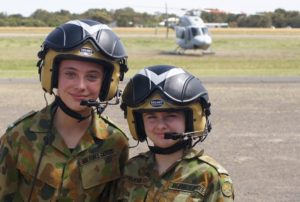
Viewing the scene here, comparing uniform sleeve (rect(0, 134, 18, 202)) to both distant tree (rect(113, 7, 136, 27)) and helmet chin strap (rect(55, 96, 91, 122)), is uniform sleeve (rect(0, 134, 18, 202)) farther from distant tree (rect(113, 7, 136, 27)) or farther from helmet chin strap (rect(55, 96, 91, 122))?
distant tree (rect(113, 7, 136, 27))

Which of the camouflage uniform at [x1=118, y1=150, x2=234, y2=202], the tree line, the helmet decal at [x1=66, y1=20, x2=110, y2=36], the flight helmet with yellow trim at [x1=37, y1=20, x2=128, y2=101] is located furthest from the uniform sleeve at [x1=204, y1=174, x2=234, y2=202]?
the tree line

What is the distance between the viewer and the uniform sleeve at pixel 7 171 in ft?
9.52

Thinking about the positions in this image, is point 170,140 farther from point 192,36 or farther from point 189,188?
point 192,36

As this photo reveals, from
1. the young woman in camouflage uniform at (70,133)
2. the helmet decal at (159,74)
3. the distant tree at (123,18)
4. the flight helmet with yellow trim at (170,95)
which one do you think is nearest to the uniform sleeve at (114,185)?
the young woman in camouflage uniform at (70,133)

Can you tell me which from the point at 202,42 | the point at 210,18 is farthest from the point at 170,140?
the point at 210,18

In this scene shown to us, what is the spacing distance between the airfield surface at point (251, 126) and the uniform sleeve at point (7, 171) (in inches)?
152

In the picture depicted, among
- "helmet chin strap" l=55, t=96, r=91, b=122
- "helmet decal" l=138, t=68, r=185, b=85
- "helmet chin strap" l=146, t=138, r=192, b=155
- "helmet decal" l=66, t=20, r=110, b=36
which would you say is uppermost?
"helmet decal" l=66, t=20, r=110, b=36

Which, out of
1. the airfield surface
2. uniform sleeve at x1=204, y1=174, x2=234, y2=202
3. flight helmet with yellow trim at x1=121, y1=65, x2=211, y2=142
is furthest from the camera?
the airfield surface

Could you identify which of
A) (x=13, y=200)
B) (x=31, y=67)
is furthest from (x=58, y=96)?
(x=31, y=67)

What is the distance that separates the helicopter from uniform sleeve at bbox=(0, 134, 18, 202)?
3574 cm

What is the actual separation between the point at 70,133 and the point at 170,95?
55cm

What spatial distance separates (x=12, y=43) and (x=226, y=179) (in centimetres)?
4372

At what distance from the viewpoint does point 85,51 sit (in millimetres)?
2820

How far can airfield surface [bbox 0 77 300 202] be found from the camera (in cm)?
712
